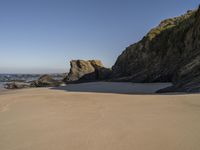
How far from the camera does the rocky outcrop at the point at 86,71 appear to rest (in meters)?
47.9

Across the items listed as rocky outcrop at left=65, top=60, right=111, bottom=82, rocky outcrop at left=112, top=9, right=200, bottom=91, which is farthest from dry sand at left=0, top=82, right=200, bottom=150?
rocky outcrop at left=65, top=60, right=111, bottom=82

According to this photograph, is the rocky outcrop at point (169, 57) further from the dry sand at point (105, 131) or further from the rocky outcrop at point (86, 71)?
the dry sand at point (105, 131)

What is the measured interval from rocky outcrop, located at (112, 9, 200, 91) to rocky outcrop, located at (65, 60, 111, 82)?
3.18 m

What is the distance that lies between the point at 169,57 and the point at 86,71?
23773 millimetres

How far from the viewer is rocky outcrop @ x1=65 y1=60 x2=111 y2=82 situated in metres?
47.9

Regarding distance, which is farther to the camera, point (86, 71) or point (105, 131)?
point (86, 71)

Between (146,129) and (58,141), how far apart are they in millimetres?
1911

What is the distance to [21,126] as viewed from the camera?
5781 millimetres

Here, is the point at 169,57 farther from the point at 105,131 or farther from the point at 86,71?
the point at 105,131

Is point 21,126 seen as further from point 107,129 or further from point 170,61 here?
point 170,61

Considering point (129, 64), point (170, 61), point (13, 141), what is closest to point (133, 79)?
point (170, 61)

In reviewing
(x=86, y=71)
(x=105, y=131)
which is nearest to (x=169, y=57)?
(x=86, y=71)

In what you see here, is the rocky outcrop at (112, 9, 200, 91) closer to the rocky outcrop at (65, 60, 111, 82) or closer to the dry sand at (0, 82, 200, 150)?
the rocky outcrop at (65, 60, 111, 82)

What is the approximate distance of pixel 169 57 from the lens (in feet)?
97.7
